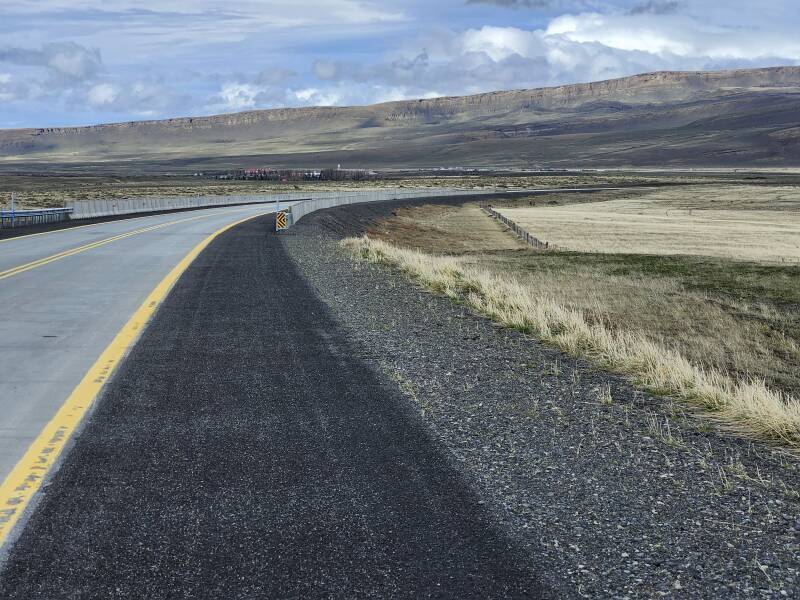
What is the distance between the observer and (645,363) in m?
9.60

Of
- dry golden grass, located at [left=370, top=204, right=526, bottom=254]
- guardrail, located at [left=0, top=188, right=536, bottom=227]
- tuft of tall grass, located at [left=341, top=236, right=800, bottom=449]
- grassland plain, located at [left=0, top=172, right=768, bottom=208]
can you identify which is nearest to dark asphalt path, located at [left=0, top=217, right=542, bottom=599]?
tuft of tall grass, located at [left=341, top=236, right=800, bottom=449]

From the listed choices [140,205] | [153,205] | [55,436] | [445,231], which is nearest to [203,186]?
[153,205]

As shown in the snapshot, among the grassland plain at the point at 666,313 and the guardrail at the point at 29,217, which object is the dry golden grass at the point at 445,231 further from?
the guardrail at the point at 29,217

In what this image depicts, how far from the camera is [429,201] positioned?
75.0m

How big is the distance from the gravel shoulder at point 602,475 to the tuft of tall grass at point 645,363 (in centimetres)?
32

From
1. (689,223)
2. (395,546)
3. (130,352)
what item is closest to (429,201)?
(689,223)

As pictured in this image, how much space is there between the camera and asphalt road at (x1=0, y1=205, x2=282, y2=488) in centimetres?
745

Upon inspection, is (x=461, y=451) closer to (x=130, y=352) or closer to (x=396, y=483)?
(x=396, y=483)

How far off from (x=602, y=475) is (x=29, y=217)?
123 ft

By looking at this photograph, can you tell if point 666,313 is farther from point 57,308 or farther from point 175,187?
point 175,187

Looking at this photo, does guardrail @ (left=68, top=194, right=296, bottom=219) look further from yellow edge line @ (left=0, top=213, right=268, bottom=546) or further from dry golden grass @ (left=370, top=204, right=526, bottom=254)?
yellow edge line @ (left=0, top=213, right=268, bottom=546)

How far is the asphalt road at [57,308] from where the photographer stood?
7.45 m

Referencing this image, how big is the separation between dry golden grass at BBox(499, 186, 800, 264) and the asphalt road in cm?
2222

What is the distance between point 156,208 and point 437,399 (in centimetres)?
5036
